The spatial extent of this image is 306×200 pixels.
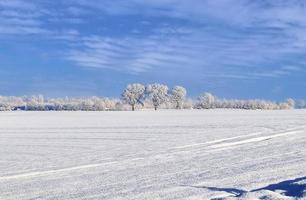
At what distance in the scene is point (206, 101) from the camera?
86.3 meters

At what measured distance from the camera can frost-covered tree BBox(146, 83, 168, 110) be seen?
92.8 meters

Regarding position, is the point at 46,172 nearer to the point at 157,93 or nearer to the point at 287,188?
the point at 287,188

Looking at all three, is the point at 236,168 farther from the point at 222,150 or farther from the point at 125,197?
the point at 222,150

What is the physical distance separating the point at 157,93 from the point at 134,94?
4368 mm

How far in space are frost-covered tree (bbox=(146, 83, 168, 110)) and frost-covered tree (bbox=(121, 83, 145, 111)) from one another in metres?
1.66

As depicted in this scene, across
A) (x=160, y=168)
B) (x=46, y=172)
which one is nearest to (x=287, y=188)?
(x=160, y=168)

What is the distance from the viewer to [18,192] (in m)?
9.70

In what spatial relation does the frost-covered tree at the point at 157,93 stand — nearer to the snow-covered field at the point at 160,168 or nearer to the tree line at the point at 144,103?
the tree line at the point at 144,103

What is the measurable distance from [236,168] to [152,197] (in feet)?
10.1

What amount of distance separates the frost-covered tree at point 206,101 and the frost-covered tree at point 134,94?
12.0 m

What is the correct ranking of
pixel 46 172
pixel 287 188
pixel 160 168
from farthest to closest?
1. pixel 46 172
2. pixel 160 168
3. pixel 287 188

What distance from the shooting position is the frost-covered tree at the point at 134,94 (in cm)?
9407

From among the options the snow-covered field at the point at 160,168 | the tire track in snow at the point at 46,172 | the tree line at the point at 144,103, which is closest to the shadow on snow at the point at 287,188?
the snow-covered field at the point at 160,168

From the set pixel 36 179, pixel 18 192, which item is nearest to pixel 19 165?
A: pixel 36 179
